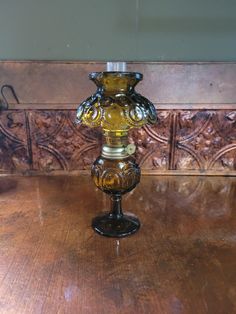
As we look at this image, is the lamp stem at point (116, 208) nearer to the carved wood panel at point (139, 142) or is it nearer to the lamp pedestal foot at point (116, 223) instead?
the lamp pedestal foot at point (116, 223)

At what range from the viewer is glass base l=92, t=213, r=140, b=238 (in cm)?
69

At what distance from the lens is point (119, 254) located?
62 centimetres

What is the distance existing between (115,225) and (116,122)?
263 millimetres

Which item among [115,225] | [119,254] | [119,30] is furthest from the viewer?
[119,30]

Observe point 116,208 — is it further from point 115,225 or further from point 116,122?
point 116,122

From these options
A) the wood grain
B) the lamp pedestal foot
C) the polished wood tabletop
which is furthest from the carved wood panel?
the lamp pedestal foot

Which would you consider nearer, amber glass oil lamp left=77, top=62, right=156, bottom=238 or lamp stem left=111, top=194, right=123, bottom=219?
amber glass oil lamp left=77, top=62, right=156, bottom=238

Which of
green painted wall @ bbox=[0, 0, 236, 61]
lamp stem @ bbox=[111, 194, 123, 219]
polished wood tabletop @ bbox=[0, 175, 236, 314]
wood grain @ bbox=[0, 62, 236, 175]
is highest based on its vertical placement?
green painted wall @ bbox=[0, 0, 236, 61]

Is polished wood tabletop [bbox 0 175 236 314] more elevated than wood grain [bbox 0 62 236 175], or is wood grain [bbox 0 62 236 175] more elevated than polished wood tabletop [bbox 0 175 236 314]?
wood grain [bbox 0 62 236 175]

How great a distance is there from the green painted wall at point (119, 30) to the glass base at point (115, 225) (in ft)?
1.86

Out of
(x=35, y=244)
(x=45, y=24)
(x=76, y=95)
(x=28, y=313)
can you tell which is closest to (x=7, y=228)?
(x=35, y=244)

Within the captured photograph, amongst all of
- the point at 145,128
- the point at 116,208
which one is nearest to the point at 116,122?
the point at 116,208

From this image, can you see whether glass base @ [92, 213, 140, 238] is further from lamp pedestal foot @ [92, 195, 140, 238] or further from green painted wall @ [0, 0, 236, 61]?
green painted wall @ [0, 0, 236, 61]

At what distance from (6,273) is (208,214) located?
1.74 ft
